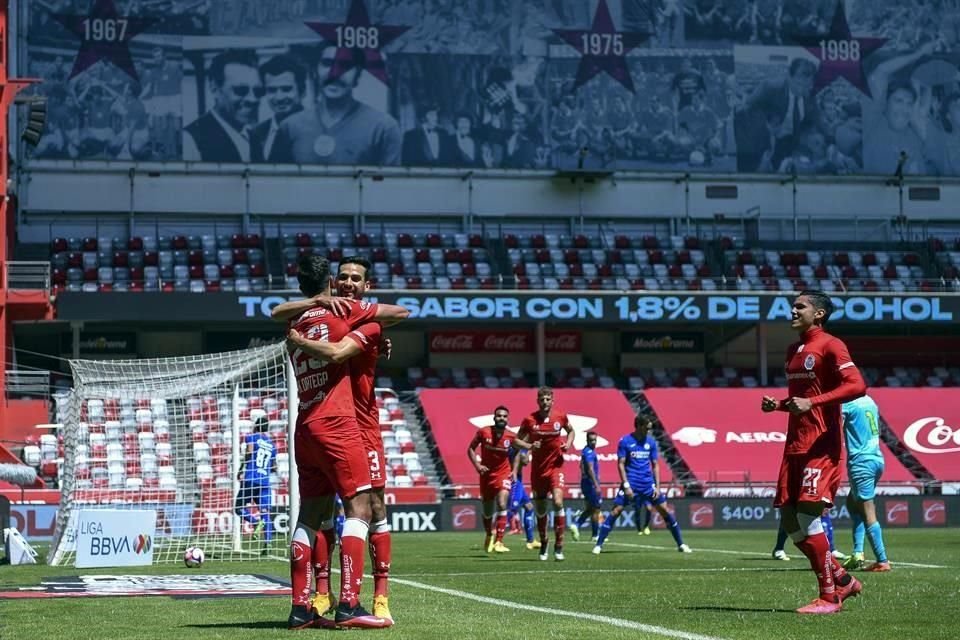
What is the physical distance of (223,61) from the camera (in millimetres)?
46844

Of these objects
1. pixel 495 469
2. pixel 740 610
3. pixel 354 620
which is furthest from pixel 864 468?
pixel 354 620

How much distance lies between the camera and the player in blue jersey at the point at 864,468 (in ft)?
52.4

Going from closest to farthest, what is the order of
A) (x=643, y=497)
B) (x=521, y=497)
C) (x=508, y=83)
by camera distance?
(x=643, y=497) → (x=521, y=497) → (x=508, y=83)

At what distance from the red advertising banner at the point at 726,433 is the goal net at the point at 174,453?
51.5 ft

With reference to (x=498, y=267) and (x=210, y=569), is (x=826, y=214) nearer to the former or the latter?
(x=498, y=267)

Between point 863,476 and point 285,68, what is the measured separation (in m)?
34.3

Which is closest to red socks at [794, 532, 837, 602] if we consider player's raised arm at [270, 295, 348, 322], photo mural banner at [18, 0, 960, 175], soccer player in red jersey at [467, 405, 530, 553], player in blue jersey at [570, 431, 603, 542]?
player's raised arm at [270, 295, 348, 322]

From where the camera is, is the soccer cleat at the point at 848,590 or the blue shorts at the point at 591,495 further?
the blue shorts at the point at 591,495

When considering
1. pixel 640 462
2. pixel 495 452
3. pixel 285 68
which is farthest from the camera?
pixel 285 68

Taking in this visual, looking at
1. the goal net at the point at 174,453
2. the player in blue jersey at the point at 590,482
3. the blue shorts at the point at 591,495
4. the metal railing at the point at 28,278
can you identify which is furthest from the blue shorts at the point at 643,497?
the metal railing at the point at 28,278

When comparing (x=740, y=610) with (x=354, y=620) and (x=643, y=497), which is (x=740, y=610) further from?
(x=643, y=497)

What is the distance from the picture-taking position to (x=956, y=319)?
4503 cm

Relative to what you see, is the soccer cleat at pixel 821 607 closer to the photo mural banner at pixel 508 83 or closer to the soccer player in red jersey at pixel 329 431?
the soccer player in red jersey at pixel 329 431

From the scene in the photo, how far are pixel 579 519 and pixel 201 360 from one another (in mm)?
10976
